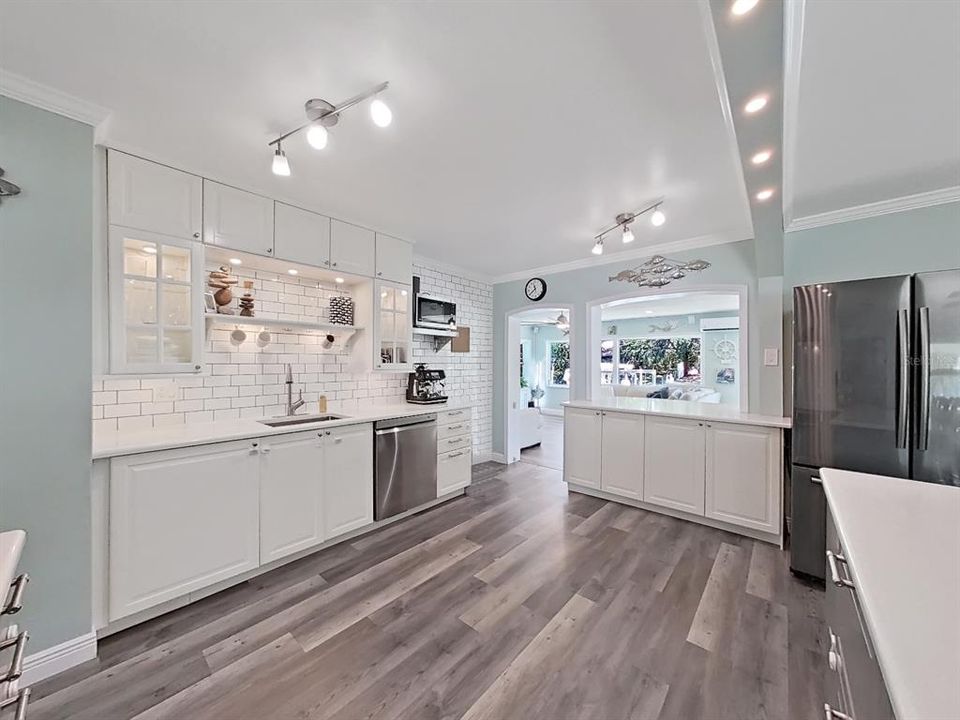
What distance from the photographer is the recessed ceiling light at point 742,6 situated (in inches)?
39.1

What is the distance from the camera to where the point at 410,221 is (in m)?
3.25

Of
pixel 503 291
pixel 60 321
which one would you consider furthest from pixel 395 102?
pixel 503 291

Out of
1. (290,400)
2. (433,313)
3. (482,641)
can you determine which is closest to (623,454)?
(482,641)

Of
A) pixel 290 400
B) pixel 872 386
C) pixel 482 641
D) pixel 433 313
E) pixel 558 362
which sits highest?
pixel 433 313

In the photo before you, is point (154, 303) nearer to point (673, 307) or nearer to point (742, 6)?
point (742, 6)

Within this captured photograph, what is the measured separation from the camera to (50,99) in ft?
5.57

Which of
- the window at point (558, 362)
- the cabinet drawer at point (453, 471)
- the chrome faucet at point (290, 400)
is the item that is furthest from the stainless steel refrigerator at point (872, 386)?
the window at point (558, 362)

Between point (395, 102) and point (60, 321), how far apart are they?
1845 millimetres

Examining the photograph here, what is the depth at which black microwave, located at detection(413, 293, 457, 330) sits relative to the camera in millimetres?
4039

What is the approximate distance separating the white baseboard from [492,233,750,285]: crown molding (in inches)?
187

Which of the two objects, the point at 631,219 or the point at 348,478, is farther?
the point at 631,219

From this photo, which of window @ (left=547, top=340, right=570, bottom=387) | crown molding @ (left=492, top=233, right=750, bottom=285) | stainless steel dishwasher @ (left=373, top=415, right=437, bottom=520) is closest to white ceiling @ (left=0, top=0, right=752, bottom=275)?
crown molding @ (left=492, top=233, right=750, bottom=285)

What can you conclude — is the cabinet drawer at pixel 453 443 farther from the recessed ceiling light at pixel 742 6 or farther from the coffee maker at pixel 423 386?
the recessed ceiling light at pixel 742 6

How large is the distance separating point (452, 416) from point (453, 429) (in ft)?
0.43
